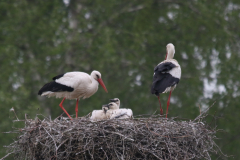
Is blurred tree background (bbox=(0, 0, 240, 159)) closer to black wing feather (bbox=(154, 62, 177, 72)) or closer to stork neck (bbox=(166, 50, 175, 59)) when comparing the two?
stork neck (bbox=(166, 50, 175, 59))

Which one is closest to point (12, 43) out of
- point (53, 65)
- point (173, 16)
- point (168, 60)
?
point (53, 65)

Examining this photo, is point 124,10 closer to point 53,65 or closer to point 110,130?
point 53,65

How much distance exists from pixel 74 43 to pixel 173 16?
3.34 meters

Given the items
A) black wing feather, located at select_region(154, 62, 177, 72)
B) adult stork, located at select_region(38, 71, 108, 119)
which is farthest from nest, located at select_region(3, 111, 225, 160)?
adult stork, located at select_region(38, 71, 108, 119)

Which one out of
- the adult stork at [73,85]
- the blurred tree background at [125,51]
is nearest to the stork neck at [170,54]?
the adult stork at [73,85]

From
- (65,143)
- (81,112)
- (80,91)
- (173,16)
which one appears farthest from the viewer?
(173,16)

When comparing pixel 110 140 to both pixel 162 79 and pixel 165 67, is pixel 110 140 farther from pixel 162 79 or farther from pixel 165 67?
pixel 165 67

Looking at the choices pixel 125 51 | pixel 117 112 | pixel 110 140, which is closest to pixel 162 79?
pixel 117 112

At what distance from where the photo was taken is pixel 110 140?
20.3ft

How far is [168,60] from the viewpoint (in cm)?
880

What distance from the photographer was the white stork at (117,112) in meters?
7.38

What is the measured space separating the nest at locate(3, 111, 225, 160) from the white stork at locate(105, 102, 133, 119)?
76 centimetres

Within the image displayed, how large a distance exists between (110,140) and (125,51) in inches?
338

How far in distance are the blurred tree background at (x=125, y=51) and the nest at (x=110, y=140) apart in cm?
605
